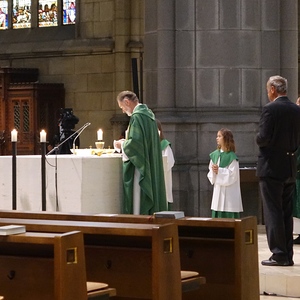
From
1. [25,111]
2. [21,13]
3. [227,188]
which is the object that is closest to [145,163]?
[227,188]

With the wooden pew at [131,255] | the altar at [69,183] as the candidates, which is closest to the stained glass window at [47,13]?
the altar at [69,183]

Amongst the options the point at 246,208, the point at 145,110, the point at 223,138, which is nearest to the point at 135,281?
the point at 145,110

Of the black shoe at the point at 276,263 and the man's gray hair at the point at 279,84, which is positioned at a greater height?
the man's gray hair at the point at 279,84

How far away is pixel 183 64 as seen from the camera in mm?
14758

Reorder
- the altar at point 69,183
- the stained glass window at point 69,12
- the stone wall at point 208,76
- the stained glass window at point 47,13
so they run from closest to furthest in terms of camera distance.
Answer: the altar at point 69,183 → the stone wall at point 208,76 → the stained glass window at point 69,12 → the stained glass window at point 47,13

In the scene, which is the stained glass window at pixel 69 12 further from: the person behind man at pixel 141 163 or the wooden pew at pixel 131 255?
the wooden pew at pixel 131 255

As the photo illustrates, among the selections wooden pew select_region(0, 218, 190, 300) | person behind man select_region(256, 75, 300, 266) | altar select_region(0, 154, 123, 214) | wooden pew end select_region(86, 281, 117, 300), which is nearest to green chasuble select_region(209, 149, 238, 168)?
altar select_region(0, 154, 123, 214)

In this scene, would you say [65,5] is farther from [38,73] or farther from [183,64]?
[183,64]

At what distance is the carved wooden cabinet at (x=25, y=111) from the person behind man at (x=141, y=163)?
892 centimetres

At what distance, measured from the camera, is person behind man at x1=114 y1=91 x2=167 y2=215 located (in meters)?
11.1

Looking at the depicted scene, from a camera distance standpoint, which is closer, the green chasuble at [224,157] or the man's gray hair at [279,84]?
the man's gray hair at [279,84]

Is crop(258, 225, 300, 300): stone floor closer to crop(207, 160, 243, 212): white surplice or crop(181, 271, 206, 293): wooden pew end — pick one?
crop(181, 271, 206, 293): wooden pew end

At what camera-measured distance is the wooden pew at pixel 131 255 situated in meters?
6.50

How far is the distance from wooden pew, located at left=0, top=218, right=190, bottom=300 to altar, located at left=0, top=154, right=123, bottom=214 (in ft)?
11.5
